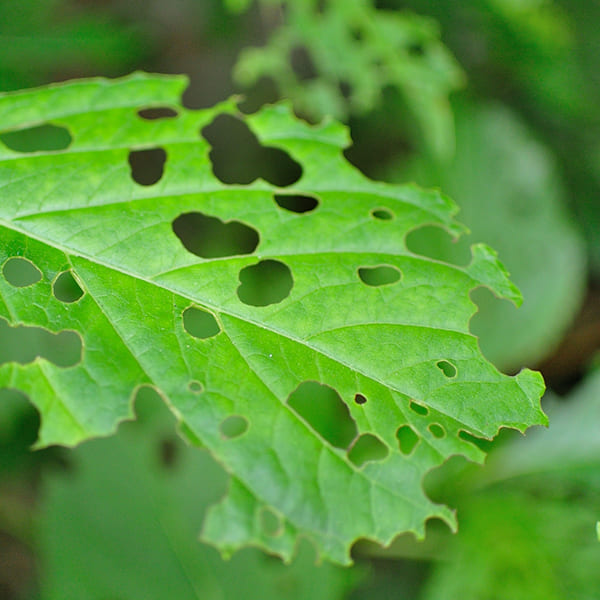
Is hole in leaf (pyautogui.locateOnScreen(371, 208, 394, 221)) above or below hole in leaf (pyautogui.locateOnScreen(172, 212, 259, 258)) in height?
above

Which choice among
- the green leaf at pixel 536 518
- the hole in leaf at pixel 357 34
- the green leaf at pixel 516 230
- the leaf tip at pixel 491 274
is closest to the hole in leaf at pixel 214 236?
the green leaf at pixel 516 230

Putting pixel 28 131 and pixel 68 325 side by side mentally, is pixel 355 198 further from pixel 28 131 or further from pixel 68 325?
pixel 28 131

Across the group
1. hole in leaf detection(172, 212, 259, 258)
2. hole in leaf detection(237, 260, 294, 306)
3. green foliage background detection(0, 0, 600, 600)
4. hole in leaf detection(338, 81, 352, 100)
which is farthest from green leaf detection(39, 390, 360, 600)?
hole in leaf detection(338, 81, 352, 100)

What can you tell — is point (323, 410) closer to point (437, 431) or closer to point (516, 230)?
point (437, 431)

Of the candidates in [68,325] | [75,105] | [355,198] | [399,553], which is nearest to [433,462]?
[355,198]

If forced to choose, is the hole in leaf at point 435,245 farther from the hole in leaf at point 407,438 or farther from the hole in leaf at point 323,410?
the hole in leaf at point 407,438

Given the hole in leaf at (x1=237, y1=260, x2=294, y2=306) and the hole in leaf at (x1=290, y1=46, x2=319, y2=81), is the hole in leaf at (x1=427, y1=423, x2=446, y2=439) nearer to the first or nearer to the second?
the hole in leaf at (x1=237, y1=260, x2=294, y2=306)
